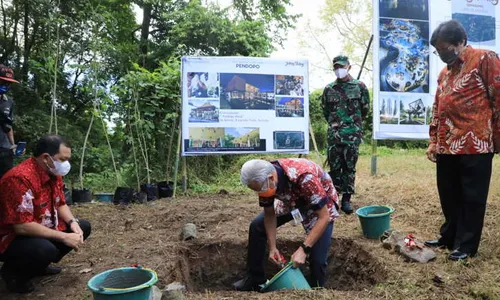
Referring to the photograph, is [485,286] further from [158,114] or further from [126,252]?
[158,114]

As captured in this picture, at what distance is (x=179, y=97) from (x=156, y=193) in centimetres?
160

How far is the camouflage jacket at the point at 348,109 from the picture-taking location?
4688 mm

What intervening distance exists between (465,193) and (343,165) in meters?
1.85

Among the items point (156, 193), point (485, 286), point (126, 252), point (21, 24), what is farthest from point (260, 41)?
point (485, 286)

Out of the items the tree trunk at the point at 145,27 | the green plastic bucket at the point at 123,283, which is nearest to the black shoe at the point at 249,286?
the green plastic bucket at the point at 123,283

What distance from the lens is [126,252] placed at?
3.49 metres

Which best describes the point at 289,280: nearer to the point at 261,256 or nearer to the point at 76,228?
the point at 261,256

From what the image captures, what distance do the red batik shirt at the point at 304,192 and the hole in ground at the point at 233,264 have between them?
0.86 meters

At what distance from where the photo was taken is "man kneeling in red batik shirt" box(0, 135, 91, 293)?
2617mm

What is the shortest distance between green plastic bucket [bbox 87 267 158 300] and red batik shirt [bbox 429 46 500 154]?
7.87ft

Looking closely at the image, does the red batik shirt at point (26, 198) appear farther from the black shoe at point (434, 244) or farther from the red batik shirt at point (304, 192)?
the black shoe at point (434, 244)

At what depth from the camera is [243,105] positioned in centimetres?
616

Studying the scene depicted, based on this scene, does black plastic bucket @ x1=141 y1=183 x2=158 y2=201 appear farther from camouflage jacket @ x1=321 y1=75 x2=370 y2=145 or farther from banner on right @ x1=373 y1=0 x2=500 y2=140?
banner on right @ x1=373 y1=0 x2=500 y2=140

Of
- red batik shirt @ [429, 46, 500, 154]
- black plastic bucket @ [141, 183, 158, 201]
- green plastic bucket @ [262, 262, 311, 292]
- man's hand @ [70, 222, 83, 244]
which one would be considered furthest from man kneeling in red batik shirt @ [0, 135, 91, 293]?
black plastic bucket @ [141, 183, 158, 201]
